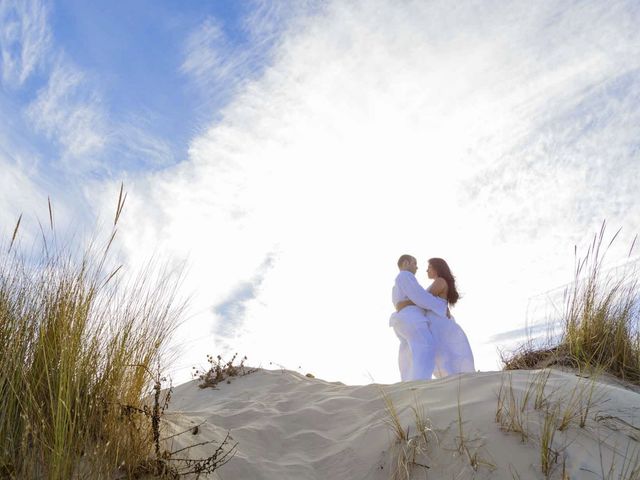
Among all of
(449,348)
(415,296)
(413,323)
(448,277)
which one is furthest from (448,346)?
(448,277)

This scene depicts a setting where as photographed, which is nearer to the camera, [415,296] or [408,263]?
[415,296]

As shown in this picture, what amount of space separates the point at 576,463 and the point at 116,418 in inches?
89.7

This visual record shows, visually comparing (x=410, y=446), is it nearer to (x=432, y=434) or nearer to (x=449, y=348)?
(x=432, y=434)

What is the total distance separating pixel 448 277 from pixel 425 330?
1.03m

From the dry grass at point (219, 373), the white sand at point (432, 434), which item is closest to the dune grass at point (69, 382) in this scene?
the white sand at point (432, 434)

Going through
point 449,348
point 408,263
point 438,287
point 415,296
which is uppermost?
point 408,263

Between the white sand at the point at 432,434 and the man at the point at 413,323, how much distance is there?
8.24 feet

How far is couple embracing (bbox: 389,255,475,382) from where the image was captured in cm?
705

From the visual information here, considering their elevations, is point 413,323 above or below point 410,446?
above

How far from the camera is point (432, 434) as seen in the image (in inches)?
119

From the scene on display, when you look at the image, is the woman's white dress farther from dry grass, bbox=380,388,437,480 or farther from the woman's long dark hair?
dry grass, bbox=380,388,437,480

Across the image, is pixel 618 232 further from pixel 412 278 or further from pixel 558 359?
pixel 412 278

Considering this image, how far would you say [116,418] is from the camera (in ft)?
8.16

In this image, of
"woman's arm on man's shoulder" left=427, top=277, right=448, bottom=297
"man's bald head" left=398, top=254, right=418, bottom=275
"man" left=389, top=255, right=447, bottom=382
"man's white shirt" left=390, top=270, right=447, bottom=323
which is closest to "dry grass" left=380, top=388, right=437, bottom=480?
"man" left=389, top=255, right=447, bottom=382
